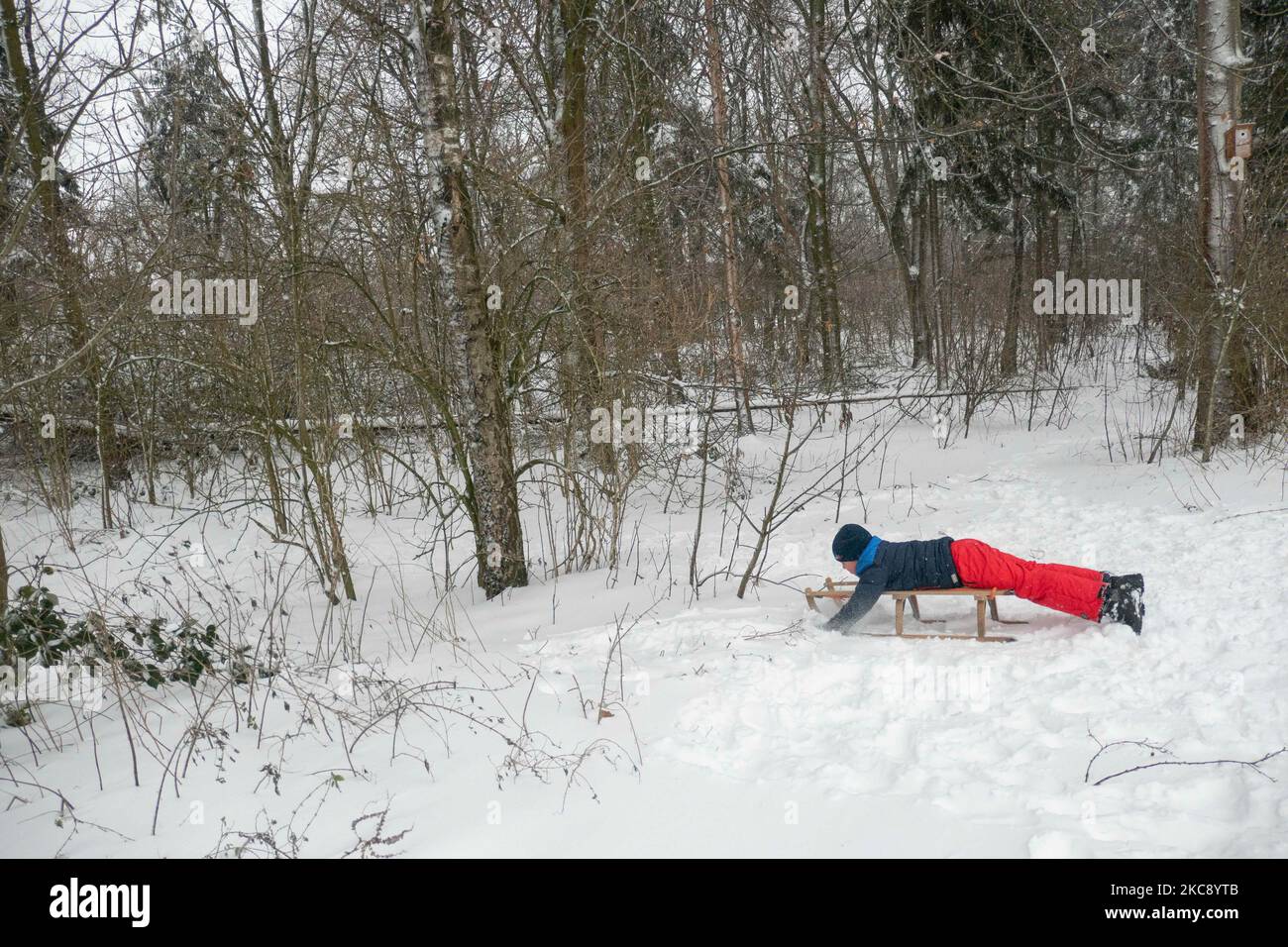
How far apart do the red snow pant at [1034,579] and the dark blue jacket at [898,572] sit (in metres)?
0.07

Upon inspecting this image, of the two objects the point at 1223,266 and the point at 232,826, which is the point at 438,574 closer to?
the point at 232,826

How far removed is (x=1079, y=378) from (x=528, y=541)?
13.2 metres

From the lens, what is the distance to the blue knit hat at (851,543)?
17.2 ft

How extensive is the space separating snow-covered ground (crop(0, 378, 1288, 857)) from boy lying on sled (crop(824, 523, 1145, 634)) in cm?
17

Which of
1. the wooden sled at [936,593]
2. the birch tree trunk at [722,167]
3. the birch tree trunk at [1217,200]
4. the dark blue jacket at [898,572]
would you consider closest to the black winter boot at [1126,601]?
the wooden sled at [936,593]

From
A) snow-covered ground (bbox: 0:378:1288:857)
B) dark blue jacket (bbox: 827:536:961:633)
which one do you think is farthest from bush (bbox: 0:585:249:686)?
dark blue jacket (bbox: 827:536:961:633)

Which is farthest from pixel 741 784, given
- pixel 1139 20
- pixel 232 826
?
pixel 1139 20

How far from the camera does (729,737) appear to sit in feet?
12.7

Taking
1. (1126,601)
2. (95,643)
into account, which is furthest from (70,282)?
(1126,601)

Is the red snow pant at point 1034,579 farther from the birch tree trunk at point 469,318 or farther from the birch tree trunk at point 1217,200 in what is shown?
the birch tree trunk at point 1217,200

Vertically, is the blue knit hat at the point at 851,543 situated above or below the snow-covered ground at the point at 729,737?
above

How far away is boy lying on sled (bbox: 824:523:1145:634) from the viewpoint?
464cm

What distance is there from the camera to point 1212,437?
8672mm

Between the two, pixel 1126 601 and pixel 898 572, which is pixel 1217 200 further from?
pixel 898 572
